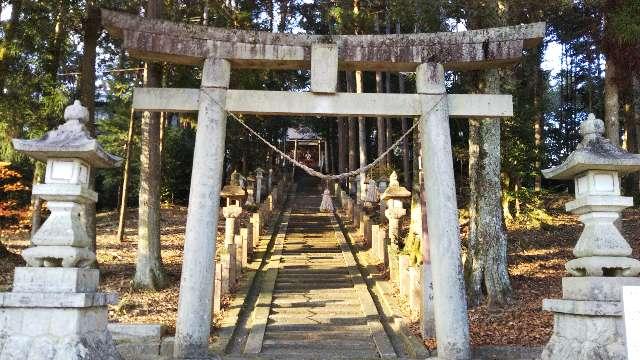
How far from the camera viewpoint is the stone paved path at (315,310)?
8492 mm

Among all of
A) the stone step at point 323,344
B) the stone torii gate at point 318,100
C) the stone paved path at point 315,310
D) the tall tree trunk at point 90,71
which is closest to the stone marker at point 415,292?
the stone paved path at point 315,310

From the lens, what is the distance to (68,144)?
6023 mm

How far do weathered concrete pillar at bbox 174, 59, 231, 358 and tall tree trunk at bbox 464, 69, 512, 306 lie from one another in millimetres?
5186

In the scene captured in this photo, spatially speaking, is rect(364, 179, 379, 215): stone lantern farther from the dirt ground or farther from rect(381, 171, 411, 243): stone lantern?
rect(381, 171, 411, 243): stone lantern

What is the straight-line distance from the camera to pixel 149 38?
7.20 metres

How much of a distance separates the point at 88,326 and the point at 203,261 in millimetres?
1511

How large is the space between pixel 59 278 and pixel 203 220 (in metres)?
1.82

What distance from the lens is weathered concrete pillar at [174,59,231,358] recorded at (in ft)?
22.5

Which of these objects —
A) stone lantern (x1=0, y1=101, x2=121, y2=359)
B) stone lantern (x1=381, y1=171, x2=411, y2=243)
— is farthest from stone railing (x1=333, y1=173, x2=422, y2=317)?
stone lantern (x1=0, y1=101, x2=121, y2=359)

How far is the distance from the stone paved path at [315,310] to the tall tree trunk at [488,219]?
2125mm

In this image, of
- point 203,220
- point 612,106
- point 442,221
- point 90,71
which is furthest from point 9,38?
point 612,106

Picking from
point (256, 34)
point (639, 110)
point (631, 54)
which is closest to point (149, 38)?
point (256, 34)

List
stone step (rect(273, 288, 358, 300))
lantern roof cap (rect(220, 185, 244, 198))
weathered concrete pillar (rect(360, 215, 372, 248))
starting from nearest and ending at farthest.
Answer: stone step (rect(273, 288, 358, 300)) < lantern roof cap (rect(220, 185, 244, 198)) < weathered concrete pillar (rect(360, 215, 372, 248))

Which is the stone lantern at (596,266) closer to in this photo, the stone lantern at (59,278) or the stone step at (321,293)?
the stone lantern at (59,278)
